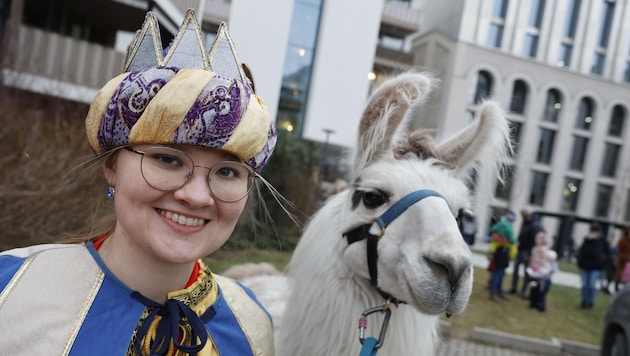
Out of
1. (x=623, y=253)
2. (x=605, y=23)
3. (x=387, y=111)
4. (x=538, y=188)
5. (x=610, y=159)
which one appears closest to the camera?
(x=387, y=111)

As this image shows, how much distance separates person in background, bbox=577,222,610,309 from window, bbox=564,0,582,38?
33.3 m

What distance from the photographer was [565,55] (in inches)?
1500

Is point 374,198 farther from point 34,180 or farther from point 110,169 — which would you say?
point 34,180

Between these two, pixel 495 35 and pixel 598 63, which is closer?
pixel 495 35

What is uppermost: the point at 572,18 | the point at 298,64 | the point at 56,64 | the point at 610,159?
the point at 572,18

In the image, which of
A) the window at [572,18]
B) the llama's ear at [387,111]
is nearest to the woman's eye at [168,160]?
the llama's ear at [387,111]

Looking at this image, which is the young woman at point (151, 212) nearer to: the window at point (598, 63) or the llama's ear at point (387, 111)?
the llama's ear at point (387, 111)

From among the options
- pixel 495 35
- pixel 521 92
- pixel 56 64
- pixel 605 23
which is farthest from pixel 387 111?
pixel 605 23

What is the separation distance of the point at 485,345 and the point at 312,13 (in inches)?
605

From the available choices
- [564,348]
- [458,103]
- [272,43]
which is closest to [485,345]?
[564,348]

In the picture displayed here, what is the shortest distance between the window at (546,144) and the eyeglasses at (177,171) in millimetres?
39419

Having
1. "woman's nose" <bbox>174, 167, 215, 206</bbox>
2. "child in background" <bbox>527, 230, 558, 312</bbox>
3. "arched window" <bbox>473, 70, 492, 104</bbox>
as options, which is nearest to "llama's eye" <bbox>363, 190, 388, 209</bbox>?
"woman's nose" <bbox>174, 167, 215, 206</bbox>

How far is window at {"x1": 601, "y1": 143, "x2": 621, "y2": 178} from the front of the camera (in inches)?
1500

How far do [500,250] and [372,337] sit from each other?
26.8ft
